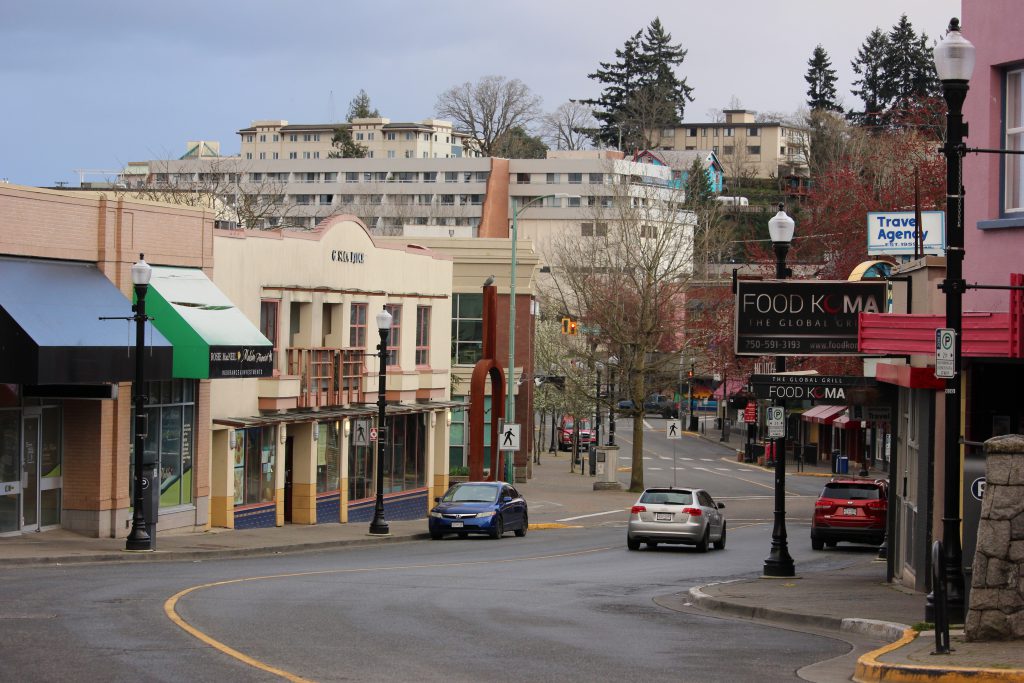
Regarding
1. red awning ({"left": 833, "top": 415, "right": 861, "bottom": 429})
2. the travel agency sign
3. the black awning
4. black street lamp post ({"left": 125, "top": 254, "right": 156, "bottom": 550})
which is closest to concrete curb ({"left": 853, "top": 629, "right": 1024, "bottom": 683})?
the travel agency sign

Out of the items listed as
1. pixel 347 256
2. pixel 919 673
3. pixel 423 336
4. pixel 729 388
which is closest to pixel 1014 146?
pixel 919 673

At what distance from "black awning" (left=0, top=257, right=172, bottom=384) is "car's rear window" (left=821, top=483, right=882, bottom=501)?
1574 cm

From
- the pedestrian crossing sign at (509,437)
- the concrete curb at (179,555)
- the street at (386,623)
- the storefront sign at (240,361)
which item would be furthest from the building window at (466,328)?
the street at (386,623)

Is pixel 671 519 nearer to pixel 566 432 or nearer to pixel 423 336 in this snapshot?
pixel 423 336

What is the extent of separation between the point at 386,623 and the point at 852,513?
63.4 ft

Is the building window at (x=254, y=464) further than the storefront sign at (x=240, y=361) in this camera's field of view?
Yes

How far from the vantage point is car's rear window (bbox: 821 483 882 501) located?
3319cm

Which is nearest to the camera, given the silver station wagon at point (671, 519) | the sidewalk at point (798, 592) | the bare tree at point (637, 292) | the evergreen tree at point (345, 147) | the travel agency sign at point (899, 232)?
the sidewalk at point (798, 592)

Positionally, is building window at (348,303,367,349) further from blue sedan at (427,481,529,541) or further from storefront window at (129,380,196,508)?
storefront window at (129,380,196,508)

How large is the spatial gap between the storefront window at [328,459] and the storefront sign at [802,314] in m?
18.6

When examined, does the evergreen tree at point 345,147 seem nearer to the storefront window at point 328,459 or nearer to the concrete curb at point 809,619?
the storefront window at point 328,459

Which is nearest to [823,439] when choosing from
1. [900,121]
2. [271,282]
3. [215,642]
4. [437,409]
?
[900,121]

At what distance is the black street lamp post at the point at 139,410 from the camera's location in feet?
81.7

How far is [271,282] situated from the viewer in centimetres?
3434
